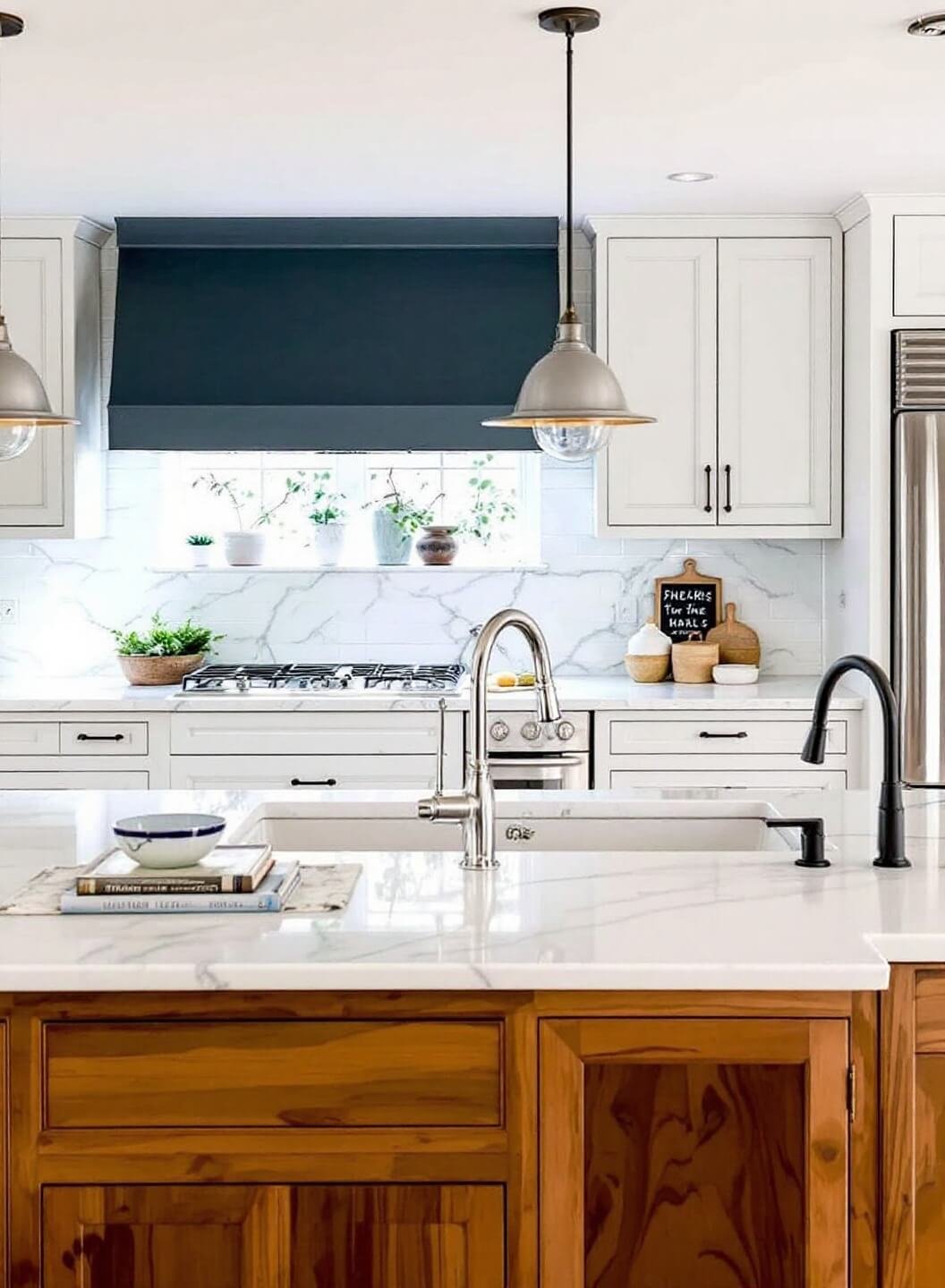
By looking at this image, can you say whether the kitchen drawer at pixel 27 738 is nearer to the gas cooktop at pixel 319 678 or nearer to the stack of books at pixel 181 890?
the gas cooktop at pixel 319 678

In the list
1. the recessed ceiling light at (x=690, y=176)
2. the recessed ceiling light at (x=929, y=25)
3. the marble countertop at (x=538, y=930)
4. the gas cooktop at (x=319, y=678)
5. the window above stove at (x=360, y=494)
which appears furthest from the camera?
the window above stove at (x=360, y=494)

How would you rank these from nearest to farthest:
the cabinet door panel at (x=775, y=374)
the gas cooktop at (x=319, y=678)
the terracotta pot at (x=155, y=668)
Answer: the gas cooktop at (x=319, y=678) → the cabinet door panel at (x=775, y=374) → the terracotta pot at (x=155, y=668)

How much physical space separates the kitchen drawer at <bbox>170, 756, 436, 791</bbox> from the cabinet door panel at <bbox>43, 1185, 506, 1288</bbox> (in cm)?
276

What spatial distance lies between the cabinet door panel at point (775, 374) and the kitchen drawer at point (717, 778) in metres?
0.87

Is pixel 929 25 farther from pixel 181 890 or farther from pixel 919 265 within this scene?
pixel 181 890

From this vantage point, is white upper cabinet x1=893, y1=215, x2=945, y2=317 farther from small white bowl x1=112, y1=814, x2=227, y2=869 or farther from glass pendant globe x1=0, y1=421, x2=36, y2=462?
small white bowl x1=112, y1=814, x2=227, y2=869

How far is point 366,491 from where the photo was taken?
18.4ft

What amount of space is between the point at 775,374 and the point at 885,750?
107 inches

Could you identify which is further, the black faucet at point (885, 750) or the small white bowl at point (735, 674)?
the small white bowl at point (735, 674)

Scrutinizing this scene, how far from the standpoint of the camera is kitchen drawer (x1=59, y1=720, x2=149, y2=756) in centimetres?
479

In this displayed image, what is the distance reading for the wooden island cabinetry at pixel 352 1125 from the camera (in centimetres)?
204

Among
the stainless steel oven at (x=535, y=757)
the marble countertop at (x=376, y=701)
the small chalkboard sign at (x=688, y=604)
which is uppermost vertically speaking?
the small chalkboard sign at (x=688, y=604)

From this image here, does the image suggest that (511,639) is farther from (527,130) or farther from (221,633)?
(527,130)

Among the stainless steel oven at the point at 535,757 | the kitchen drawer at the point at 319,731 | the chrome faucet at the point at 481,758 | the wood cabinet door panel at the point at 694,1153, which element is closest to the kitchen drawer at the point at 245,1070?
the wood cabinet door panel at the point at 694,1153
